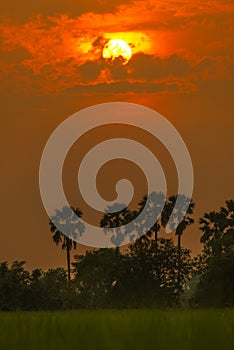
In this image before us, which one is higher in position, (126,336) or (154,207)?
(154,207)

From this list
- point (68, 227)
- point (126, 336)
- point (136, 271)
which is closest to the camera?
point (126, 336)

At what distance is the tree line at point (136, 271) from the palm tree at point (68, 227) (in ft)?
10.8

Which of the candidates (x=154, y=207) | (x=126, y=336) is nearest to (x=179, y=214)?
(x=154, y=207)

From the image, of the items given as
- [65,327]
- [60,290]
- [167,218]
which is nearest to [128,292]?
[60,290]

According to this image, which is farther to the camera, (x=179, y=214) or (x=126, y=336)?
(x=179, y=214)

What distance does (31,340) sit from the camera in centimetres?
835

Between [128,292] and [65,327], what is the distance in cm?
9125

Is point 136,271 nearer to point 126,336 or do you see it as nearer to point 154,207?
point 154,207

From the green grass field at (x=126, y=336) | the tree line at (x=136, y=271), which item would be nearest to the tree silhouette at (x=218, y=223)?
the tree line at (x=136, y=271)

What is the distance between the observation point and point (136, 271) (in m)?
110

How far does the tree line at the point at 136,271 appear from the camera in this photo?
98.7 m

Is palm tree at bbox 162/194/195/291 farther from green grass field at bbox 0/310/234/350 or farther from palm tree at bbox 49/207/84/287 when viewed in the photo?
green grass field at bbox 0/310/234/350

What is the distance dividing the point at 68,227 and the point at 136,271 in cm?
2964

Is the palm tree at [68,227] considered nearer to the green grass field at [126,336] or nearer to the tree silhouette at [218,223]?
the tree silhouette at [218,223]
